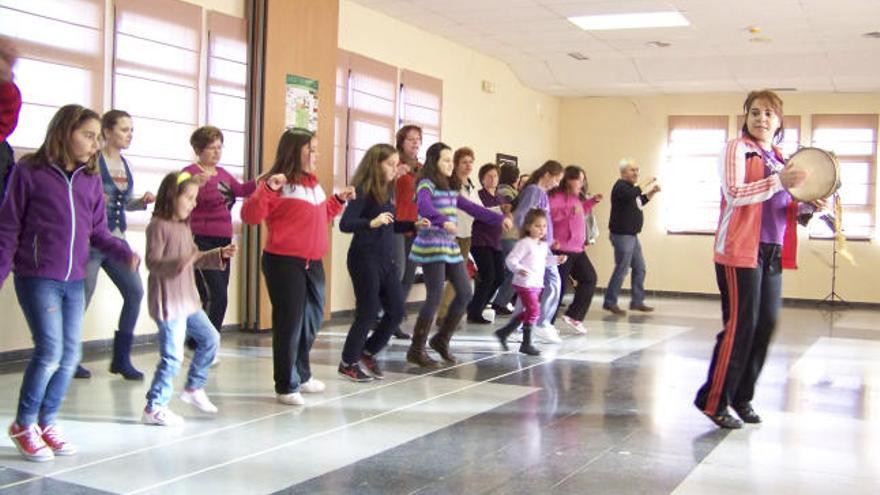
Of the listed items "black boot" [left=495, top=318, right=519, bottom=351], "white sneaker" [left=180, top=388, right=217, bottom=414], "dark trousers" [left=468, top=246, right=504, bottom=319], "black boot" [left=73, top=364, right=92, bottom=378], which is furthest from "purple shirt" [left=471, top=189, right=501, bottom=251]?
"white sneaker" [left=180, top=388, right=217, bottom=414]

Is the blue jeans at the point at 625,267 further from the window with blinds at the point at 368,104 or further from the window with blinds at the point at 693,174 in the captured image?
the window with blinds at the point at 693,174

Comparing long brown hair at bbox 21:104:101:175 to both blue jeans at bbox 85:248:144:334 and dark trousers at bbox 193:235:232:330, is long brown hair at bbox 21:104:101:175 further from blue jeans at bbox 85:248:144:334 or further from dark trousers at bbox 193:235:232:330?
dark trousers at bbox 193:235:232:330

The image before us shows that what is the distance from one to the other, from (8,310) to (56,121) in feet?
8.18

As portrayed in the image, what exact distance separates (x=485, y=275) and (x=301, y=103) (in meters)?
2.17

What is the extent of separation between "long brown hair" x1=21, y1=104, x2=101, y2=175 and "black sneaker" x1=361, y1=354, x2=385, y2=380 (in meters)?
2.33

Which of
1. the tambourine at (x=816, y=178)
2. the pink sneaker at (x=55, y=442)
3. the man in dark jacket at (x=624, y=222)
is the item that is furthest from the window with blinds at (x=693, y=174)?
the pink sneaker at (x=55, y=442)

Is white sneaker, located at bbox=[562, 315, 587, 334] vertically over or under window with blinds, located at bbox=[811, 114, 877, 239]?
under

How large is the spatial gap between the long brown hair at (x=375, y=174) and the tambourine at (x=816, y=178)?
6.72 ft

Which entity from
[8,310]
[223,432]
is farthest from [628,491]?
[8,310]

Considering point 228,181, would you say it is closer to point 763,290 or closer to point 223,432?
point 223,432

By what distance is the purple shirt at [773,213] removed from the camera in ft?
14.1

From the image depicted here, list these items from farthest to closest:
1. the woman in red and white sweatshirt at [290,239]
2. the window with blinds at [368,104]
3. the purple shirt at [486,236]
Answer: the window with blinds at [368,104] < the purple shirt at [486,236] < the woman in red and white sweatshirt at [290,239]

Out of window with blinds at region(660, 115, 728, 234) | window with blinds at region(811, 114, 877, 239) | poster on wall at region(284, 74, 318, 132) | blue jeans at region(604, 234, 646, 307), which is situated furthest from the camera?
window with blinds at region(660, 115, 728, 234)

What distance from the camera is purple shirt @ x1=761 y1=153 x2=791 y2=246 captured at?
429 centimetres
